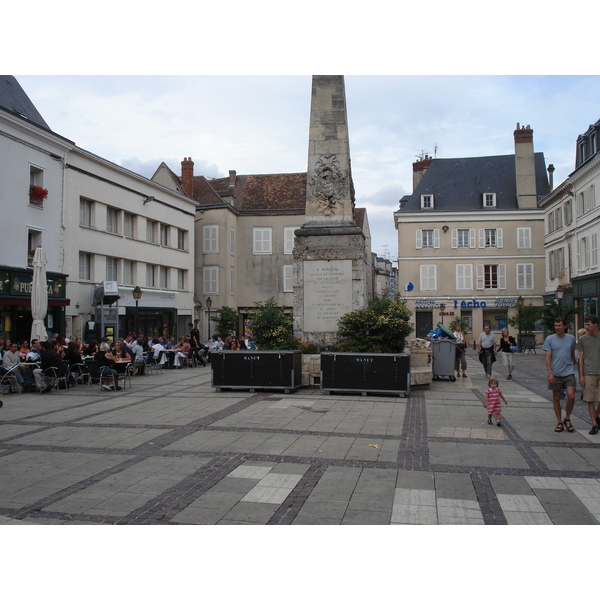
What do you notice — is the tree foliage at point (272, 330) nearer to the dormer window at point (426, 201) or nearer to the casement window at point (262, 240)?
the casement window at point (262, 240)

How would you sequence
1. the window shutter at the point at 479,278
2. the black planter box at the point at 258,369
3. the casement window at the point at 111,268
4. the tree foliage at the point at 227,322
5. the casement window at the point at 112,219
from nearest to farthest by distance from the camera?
the black planter box at the point at 258,369 < the casement window at the point at 111,268 < the casement window at the point at 112,219 < the tree foliage at the point at 227,322 < the window shutter at the point at 479,278

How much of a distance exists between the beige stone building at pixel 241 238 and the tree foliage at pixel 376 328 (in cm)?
2843

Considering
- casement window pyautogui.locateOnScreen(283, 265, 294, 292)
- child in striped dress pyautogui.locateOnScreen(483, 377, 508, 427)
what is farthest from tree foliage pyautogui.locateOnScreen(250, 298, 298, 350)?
casement window pyautogui.locateOnScreen(283, 265, 294, 292)

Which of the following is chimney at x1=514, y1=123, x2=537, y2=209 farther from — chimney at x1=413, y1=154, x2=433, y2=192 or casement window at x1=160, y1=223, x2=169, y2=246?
casement window at x1=160, y1=223, x2=169, y2=246

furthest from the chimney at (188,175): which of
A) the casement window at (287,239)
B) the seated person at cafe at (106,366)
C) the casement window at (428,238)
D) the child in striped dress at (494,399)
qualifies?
the child in striped dress at (494,399)

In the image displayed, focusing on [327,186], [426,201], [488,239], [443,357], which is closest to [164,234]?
[426,201]

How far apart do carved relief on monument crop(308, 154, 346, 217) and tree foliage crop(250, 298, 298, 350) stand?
2.79 metres

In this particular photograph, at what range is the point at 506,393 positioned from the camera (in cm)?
1345

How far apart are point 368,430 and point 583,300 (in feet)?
89.9

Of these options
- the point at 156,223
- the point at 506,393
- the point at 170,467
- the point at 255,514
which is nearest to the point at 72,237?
the point at 156,223

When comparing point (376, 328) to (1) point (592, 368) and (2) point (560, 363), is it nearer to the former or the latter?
(2) point (560, 363)

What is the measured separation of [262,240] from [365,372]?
3282cm

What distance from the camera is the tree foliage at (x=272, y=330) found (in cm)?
1341

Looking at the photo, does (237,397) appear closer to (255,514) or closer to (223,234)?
(255,514)
